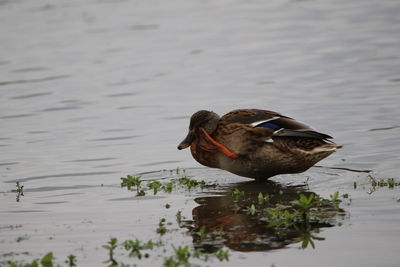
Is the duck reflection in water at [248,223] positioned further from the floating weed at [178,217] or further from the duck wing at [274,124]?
the duck wing at [274,124]

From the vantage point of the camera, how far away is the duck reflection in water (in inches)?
259

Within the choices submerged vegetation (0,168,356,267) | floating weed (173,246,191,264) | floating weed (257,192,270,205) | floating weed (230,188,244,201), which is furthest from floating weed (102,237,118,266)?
floating weed (230,188,244,201)

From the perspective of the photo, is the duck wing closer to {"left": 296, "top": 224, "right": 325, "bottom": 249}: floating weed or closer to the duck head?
the duck head

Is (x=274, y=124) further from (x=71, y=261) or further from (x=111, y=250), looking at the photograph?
(x=71, y=261)

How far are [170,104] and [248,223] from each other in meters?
6.47

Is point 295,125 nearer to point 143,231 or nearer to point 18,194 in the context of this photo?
point 143,231

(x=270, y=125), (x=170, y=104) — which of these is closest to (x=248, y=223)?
(x=270, y=125)

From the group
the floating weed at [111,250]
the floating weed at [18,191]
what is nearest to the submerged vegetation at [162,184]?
the floating weed at [18,191]

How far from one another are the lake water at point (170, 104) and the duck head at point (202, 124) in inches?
23.9

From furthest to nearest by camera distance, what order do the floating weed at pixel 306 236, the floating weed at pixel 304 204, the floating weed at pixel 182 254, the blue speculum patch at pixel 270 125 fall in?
the blue speculum patch at pixel 270 125, the floating weed at pixel 304 204, the floating weed at pixel 306 236, the floating weed at pixel 182 254

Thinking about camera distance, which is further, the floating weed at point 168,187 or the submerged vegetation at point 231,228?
the floating weed at point 168,187

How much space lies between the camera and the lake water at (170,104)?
715 cm

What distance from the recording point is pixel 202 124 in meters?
8.88

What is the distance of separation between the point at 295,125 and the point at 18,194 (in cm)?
300
